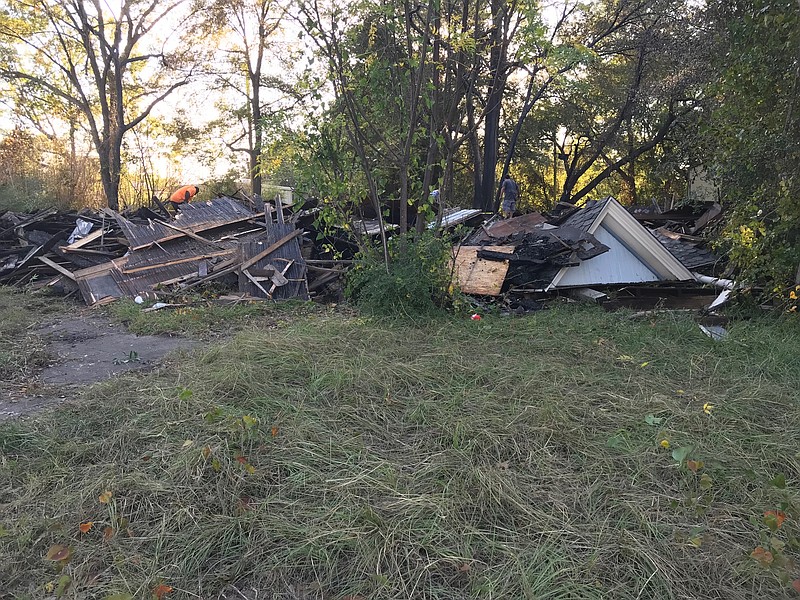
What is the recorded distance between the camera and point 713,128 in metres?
6.22

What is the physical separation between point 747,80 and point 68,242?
11458mm

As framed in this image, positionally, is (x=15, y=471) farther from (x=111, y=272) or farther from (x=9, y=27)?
(x=9, y=27)

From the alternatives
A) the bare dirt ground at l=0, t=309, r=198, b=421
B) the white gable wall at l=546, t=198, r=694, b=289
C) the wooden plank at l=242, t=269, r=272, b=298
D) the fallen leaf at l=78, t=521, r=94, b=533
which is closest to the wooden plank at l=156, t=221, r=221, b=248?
the wooden plank at l=242, t=269, r=272, b=298

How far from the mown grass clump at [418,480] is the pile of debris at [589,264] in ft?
9.18

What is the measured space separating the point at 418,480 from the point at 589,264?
5518mm

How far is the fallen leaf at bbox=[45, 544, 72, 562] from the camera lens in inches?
84.3

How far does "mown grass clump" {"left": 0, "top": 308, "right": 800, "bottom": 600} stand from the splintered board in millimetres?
2663

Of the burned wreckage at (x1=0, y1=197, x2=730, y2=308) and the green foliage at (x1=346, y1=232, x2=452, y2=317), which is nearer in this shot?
the green foliage at (x1=346, y1=232, x2=452, y2=317)

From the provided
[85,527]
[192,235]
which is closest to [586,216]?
[192,235]

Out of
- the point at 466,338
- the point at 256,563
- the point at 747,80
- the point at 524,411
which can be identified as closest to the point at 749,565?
the point at 524,411

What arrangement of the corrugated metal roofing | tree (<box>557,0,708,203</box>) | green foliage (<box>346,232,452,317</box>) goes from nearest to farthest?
green foliage (<box>346,232,452,317</box>)
the corrugated metal roofing
tree (<box>557,0,708,203</box>)

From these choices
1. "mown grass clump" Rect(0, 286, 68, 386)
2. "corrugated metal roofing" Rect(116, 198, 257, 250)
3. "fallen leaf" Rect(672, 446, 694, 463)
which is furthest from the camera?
"corrugated metal roofing" Rect(116, 198, 257, 250)

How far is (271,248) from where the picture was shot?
9.21 meters

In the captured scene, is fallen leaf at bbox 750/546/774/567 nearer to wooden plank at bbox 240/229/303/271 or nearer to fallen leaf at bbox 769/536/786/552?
fallen leaf at bbox 769/536/786/552
